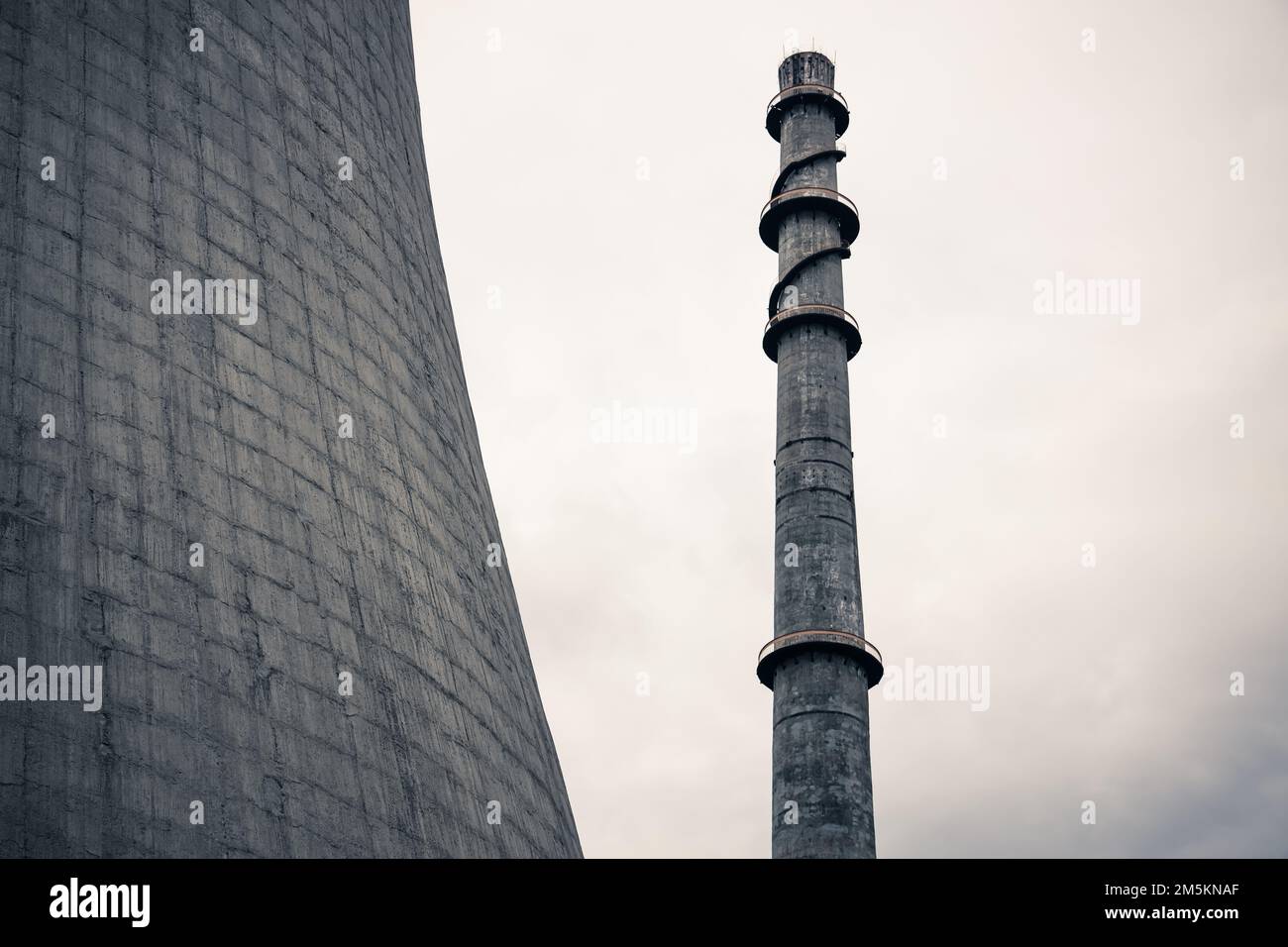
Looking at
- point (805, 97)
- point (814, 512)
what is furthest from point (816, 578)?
point (805, 97)

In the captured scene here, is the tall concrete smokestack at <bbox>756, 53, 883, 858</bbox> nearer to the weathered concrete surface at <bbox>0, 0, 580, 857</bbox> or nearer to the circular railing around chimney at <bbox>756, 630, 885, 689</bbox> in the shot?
the circular railing around chimney at <bbox>756, 630, 885, 689</bbox>

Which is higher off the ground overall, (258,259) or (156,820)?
(258,259)

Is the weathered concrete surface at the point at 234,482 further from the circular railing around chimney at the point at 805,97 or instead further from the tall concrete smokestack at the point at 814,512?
the circular railing around chimney at the point at 805,97

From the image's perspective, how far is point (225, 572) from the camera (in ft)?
47.5

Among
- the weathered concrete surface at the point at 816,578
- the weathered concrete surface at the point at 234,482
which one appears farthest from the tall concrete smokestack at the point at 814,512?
the weathered concrete surface at the point at 234,482

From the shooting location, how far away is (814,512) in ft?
99.5

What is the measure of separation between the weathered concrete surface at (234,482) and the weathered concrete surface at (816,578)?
8418 millimetres

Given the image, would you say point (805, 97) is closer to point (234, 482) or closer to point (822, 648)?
point (822, 648)

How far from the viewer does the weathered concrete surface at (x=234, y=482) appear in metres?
12.9

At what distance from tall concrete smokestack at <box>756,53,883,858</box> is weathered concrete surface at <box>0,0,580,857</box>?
8.49m

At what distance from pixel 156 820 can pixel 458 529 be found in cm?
735

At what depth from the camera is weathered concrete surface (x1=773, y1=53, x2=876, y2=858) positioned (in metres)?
27.9
